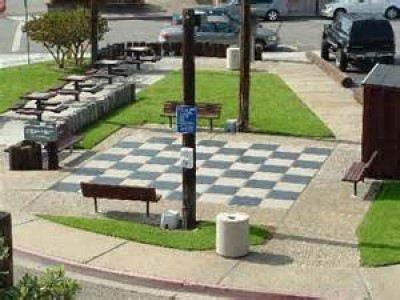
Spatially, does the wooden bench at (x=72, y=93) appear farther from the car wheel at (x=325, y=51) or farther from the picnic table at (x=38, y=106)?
the car wheel at (x=325, y=51)

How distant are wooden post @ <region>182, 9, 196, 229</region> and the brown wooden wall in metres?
3.92

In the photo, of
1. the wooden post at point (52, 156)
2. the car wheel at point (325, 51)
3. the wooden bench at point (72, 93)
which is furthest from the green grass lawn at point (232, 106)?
the car wheel at point (325, 51)

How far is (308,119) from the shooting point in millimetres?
22406

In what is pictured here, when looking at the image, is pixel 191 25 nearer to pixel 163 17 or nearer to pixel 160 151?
pixel 160 151

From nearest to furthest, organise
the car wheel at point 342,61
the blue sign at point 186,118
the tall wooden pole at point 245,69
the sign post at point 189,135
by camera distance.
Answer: the blue sign at point 186,118 → the sign post at point 189,135 → the tall wooden pole at point 245,69 → the car wheel at point 342,61

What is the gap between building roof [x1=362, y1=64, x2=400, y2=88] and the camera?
677 inches

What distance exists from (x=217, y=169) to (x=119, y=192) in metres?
3.44

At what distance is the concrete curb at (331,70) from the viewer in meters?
26.9

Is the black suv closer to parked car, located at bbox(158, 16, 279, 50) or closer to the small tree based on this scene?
parked car, located at bbox(158, 16, 279, 50)

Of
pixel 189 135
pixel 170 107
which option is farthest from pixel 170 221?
pixel 170 107

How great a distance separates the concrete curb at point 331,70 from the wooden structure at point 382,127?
954 cm

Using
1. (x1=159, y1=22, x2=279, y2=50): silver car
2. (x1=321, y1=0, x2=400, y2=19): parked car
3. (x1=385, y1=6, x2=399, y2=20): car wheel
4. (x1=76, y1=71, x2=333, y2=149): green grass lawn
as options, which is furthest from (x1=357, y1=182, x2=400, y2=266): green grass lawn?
(x1=385, y1=6, x2=399, y2=20): car wheel

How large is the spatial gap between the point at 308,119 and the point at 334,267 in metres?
9.81

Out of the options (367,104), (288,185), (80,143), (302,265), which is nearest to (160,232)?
(302,265)
